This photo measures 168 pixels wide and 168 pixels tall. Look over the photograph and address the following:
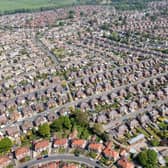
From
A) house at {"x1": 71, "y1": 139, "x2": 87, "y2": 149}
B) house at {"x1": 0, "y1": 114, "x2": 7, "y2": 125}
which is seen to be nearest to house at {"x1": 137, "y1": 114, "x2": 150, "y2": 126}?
house at {"x1": 71, "y1": 139, "x2": 87, "y2": 149}

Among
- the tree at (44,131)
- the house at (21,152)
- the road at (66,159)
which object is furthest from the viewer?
the tree at (44,131)

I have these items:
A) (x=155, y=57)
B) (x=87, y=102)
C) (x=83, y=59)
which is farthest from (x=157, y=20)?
(x=87, y=102)

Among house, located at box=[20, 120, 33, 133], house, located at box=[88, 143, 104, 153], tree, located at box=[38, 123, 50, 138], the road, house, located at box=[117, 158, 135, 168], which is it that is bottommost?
the road

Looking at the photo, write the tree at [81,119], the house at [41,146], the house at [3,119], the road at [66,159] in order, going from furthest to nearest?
the house at [3,119] → the tree at [81,119] → the house at [41,146] → the road at [66,159]

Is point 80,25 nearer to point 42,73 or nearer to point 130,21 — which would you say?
point 130,21

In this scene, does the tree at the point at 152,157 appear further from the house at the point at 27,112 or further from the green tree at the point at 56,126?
the house at the point at 27,112

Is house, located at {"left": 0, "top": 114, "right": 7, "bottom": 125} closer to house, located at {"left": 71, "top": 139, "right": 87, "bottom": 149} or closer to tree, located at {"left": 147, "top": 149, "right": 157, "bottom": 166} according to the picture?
house, located at {"left": 71, "top": 139, "right": 87, "bottom": 149}

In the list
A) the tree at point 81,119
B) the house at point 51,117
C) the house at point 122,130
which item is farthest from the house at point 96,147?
the house at point 51,117
